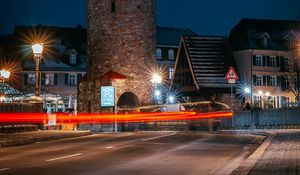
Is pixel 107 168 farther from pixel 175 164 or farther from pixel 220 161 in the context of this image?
pixel 220 161

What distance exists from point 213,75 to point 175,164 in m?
43.6

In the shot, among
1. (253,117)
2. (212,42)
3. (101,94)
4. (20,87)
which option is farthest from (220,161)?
(20,87)

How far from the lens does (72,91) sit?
7494 centimetres

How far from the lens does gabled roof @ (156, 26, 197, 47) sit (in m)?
82.6

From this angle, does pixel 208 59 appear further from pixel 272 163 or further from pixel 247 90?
pixel 272 163

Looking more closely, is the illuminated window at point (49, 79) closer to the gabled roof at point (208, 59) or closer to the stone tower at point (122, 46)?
the gabled roof at point (208, 59)

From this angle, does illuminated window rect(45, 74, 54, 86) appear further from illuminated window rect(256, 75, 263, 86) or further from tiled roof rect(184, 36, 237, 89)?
illuminated window rect(256, 75, 263, 86)

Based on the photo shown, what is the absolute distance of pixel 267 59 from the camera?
242 ft

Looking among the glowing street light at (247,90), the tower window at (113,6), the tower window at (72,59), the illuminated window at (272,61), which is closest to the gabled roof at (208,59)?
the glowing street light at (247,90)

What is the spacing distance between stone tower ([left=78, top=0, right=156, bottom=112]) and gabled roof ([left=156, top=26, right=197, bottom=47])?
3054 centimetres

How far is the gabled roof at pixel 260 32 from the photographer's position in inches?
2881

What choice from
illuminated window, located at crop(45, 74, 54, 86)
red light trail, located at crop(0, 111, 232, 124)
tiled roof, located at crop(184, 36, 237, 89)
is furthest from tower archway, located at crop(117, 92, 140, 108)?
illuminated window, located at crop(45, 74, 54, 86)

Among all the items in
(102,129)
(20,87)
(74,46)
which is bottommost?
(102,129)

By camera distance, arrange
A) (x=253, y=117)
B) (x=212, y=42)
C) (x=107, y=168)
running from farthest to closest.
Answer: (x=212, y=42) → (x=253, y=117) → (x=107, y=168)
